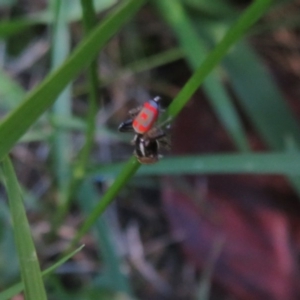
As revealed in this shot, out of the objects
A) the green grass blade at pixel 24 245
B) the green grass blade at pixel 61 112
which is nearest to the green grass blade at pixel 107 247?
the green grass blade at pixel 61 112

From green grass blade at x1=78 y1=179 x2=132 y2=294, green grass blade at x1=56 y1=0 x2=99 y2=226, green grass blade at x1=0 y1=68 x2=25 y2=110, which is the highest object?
green grass blade at x1=0 y1=68 x2=25 y2=110

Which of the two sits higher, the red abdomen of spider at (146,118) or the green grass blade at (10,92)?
the green grass blade at (10,92)

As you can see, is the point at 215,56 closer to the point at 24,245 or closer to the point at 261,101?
the point at 24,245

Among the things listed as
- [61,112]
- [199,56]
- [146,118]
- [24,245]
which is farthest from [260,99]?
[24,245]

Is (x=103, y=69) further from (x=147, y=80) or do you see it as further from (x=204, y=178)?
(x=204, y=178)

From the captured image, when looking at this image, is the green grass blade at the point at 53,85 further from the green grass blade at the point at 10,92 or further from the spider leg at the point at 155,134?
the green grass blade at the point at 10,92

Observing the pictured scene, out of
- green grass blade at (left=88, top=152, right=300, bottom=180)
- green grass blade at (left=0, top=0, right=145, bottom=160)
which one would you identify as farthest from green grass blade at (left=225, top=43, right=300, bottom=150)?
green grass blade at (left=0, top=0, right=145, bottom=160)

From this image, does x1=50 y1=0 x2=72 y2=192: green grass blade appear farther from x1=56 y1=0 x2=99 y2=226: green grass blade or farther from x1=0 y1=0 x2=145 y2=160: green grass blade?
x1=0 y1=0 x2=145 y2=160: green grass blade
